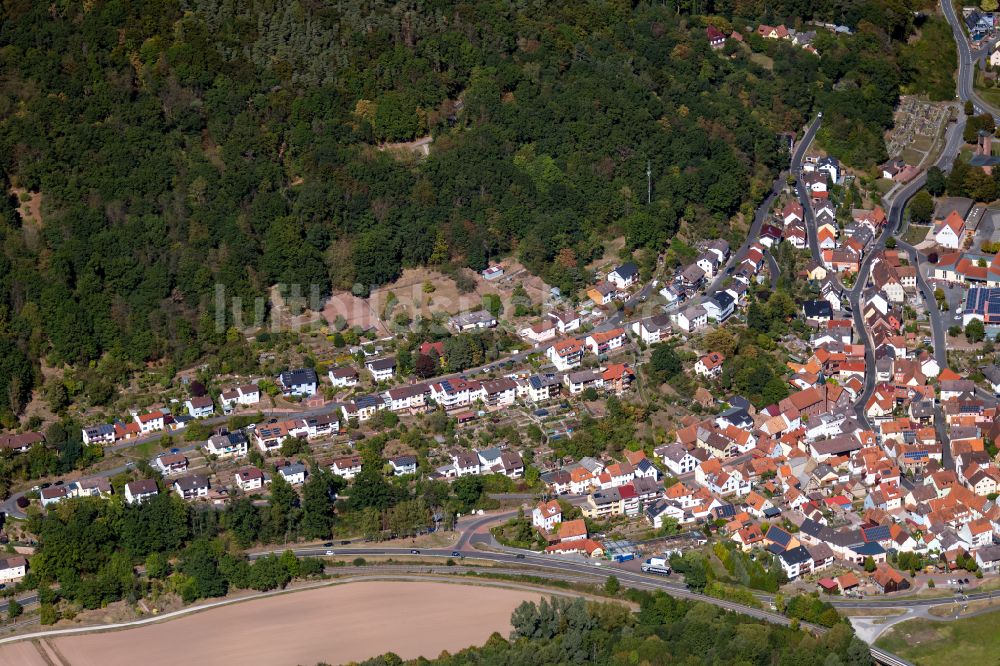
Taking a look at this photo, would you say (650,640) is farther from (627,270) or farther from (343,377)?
(627,270)

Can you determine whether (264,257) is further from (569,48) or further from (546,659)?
(546,659)

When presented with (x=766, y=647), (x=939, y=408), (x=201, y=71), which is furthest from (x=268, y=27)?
(x=766, y=647)

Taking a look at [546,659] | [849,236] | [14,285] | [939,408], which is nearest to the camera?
[546,659]

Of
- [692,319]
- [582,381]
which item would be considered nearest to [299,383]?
[582,381]

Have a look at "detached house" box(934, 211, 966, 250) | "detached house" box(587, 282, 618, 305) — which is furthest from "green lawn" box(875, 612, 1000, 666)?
"detached house" box(934, 211, 966, 250)

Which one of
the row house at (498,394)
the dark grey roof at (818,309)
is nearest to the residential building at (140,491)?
the row house at (498,394)

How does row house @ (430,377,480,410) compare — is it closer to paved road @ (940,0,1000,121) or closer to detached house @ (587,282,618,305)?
detached house @ (587,282,618,305)

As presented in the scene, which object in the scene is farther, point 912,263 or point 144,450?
point 912,263
